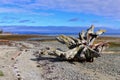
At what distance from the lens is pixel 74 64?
27219 mm

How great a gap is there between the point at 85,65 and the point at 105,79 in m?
7.02

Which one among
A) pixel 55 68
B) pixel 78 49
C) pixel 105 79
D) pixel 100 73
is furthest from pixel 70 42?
pixel 105 79

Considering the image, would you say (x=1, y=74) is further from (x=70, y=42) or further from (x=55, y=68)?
(x=70, y=42)

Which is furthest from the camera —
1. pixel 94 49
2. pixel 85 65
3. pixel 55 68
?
pixel 94 49

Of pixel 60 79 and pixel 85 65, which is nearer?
pixel 60 79

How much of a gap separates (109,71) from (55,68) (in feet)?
13.4

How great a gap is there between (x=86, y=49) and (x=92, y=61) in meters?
1.95

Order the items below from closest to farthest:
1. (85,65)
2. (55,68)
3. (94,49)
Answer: (55,68)
(85,65)
(94,49)

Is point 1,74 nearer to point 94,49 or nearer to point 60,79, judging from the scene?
point 60,79

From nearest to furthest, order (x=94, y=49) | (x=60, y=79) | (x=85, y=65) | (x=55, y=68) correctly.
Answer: (x=60, y=79) → (x=55, y=68) → (x=85, y=65) → (x=94, y=49)

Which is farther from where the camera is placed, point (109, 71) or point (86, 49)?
point (86, 49)

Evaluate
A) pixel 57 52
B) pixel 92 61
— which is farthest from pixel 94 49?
pixel 57 52

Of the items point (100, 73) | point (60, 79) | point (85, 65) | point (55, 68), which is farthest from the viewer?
point (85, 65)

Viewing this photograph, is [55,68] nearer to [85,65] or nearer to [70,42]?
[85,65]
